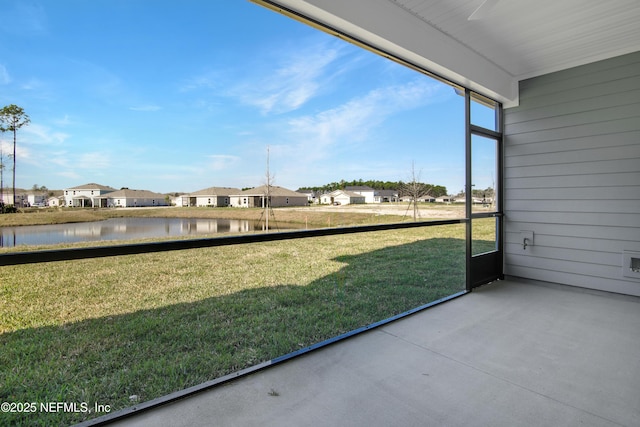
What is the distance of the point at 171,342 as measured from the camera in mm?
2438

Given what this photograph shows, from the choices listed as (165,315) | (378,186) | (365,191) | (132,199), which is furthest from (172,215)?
(378,186)

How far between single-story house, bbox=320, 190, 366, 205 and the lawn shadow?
1.13 m

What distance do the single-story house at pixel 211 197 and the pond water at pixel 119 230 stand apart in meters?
0.15

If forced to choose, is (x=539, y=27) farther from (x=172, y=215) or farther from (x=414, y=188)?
(x=172, y=215)

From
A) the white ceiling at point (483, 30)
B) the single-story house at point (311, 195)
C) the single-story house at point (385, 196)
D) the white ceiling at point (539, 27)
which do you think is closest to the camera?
the white ceiling at point (483, 30)

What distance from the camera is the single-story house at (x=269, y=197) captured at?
272 cm

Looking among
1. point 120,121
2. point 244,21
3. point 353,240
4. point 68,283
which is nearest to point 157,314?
point 68,283

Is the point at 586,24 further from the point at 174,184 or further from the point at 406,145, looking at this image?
the point at 174,184

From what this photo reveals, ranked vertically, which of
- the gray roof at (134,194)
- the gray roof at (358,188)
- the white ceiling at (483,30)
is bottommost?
the gray roof at (134,194)

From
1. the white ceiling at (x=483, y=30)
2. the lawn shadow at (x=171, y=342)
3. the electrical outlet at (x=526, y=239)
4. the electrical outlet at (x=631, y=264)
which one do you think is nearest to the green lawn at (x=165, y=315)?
the lawn shadow at (x=171, y=342)

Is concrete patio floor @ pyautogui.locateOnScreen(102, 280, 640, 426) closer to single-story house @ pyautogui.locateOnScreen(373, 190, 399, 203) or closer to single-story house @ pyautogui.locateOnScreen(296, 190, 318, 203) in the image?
A: single-story house @ pyautogui.locateOnScreen(296, 190, 318, 203)

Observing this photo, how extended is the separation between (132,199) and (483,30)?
3.20 meters

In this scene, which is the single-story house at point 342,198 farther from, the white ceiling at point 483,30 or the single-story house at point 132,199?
the single-story house at point 132,199

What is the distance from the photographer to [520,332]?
250 centimetres
